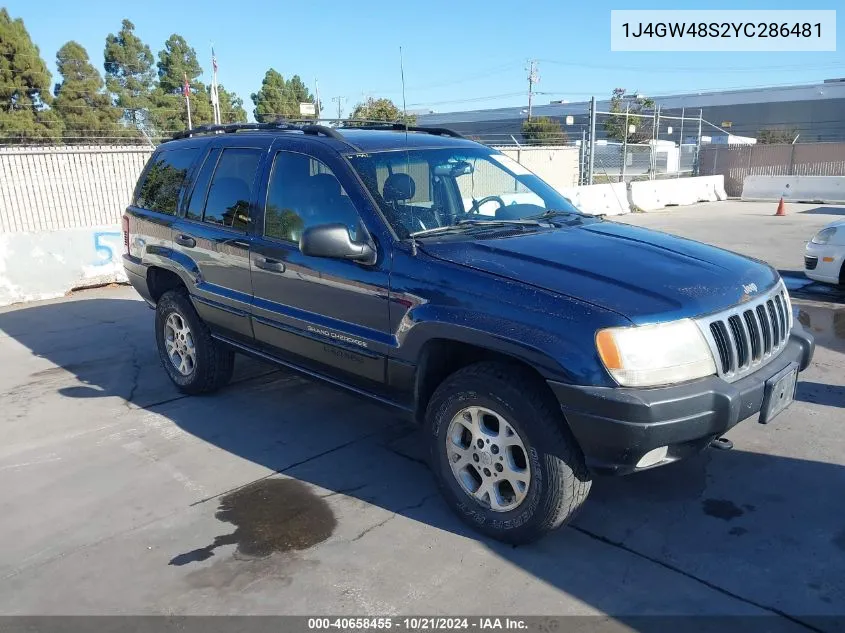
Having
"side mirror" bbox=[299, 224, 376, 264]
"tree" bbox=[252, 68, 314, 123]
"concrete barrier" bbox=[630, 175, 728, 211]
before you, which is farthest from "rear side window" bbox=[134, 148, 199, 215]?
"tree" bbox=[252, 68, 314, 123]

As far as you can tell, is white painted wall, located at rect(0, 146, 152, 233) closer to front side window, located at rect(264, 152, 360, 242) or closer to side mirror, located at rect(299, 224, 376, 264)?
front side window, located at rect(264, 152, 360, 242)

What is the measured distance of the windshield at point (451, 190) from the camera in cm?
385

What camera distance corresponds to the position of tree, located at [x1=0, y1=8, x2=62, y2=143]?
31.3 metres

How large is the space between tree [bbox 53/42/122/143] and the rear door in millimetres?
33852

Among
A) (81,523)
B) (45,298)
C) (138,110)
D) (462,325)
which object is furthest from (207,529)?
(138,110)

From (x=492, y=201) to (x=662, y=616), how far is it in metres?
2.50

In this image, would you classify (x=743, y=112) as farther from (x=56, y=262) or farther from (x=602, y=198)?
(x=56, y=262)

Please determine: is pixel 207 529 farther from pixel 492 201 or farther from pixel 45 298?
pixel 45 298

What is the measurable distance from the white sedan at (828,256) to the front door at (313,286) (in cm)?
688

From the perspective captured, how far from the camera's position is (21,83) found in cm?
3169

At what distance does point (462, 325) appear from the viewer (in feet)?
10.6

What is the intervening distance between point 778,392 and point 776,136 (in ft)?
178

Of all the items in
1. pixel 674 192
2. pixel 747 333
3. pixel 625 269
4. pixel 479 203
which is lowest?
pixel 674 192

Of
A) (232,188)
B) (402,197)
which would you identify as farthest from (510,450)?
(232,188)
